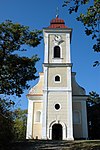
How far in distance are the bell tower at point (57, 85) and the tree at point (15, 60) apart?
22.3 ft

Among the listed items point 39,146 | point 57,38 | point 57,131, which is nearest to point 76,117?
point 57,131

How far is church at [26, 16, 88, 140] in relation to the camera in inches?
1020

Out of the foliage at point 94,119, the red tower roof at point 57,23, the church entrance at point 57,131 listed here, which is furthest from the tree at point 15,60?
the foliage at point 94,119

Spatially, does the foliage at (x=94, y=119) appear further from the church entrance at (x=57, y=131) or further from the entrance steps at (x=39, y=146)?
the entrance steps at (x=39, y=146)

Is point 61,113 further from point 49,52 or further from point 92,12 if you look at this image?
point 92,12

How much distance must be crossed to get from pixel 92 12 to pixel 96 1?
0.59 m

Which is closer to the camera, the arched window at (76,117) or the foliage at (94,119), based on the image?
the arched window at (76,117)

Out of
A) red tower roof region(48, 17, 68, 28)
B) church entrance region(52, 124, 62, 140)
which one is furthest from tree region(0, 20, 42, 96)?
red tower roof region(48, 17, 68, 28)

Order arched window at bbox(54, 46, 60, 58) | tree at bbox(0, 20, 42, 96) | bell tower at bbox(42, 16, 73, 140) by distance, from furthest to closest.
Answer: arched window at bbox(54, 46, 60, 58), bell tower at bbox(42, 16, 73, 140), tree at bbox(0, 20, 42, 96)

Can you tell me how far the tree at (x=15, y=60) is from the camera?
19.4 metres

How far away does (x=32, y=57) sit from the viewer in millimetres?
21109

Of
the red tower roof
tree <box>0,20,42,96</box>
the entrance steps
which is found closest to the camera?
the entrance steps

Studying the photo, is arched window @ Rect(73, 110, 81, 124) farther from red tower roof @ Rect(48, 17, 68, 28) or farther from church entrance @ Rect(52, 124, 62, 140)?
red tower roof @ Rect(48, 17, 68, 28)

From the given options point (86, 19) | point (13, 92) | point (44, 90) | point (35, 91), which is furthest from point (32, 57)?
point (86, 19)
